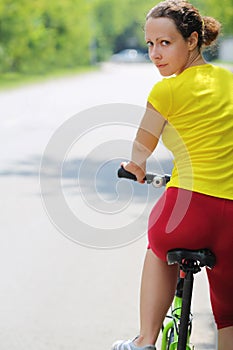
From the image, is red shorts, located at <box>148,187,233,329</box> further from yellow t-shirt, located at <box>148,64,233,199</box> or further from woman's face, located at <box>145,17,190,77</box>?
woman's face, located at <box>145,17,190,77</box>

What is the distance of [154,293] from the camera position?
3.13 m

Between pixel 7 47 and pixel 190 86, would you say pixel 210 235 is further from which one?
pixel 7 47

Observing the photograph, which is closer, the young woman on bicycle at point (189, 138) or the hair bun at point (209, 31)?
the young woman on bicycle at point (189, 138)

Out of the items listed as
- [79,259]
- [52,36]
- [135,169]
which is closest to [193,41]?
[135,169]

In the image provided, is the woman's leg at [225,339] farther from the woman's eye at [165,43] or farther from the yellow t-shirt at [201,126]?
the woman's eye at [165,43]

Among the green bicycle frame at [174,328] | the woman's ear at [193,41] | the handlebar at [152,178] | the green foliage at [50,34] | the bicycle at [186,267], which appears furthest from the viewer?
the green foliage at [50,34]

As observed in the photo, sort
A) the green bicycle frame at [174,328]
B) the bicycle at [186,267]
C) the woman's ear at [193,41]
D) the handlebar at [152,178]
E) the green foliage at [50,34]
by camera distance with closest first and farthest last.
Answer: the bicycle at [186,267], the woman's ear at [193,41], the handlebar at [152,178], the green bicycle frame at [174,328], the green foliage at [50,34]

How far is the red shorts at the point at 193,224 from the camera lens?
2943mm

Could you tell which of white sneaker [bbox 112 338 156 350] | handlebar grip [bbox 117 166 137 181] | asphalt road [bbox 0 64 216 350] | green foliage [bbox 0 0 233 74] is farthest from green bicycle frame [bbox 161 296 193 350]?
green foliage [bbox 0 0 233 74]

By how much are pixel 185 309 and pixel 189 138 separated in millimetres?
541

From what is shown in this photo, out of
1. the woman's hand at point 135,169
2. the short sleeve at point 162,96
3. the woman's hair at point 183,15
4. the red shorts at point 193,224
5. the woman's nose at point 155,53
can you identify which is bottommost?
the red shorts at point 193,224

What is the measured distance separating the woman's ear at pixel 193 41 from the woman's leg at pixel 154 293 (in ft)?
2.24

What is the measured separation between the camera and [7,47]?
5038 cm

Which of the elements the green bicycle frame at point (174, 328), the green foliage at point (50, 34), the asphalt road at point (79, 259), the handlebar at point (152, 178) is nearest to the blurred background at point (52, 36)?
the green foliage at point (50, 34)
